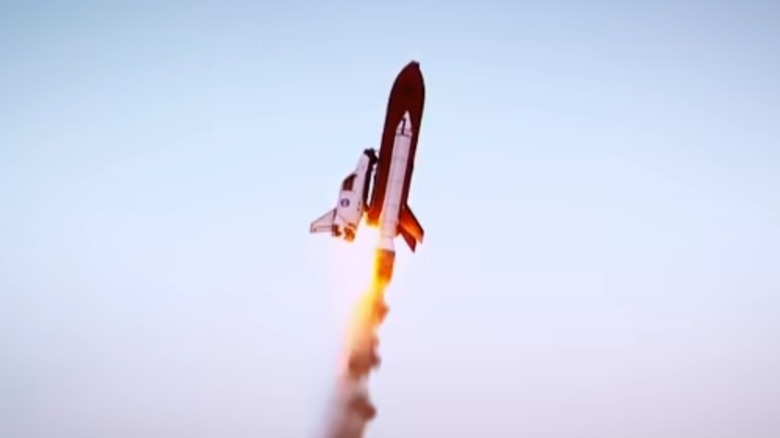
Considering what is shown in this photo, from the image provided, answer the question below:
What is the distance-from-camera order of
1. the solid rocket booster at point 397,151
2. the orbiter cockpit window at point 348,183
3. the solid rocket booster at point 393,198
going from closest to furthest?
the solid rocket booster at point 393,198, the solid rocket booster at point 397,151, the orbiter cockpit window at point 348,183

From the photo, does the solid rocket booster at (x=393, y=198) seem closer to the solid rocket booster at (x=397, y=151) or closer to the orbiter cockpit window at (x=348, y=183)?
the solid rocket booster at (x=397, y=151)

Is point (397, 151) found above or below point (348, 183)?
below

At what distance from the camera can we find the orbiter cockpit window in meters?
86.3

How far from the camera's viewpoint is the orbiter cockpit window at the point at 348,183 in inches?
3398

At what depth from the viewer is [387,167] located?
8231 cm

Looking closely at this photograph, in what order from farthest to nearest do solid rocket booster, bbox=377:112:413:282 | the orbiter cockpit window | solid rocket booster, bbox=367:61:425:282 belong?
the orbiter cockpit window, solid rocket booster, bbox=367:61:425:282, solid rocket booster, bbox=377:112:413:282

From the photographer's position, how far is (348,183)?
284ft

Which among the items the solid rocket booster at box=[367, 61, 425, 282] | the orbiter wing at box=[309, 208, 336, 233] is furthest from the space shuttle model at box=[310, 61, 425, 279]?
the orbiter wing at box=[309, 208, 336, 233]

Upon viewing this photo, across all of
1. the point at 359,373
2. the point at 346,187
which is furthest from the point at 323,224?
the point at 359,373

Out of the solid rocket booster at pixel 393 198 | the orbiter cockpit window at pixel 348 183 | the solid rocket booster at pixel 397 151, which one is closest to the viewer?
the solid rocket booster at pixel 393 198

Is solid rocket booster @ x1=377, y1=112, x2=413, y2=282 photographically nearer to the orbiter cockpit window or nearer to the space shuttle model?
the space shuttle model

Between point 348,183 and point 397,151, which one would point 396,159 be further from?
point 348,183

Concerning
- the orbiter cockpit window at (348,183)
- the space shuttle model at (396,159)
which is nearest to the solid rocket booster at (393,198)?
the space shuttle model at (396,159)

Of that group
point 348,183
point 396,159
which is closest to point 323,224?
point 348,183
